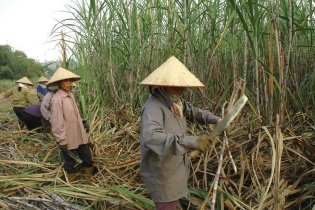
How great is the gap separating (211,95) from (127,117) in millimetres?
922

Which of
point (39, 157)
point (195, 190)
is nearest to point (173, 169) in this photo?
point (195, 190)

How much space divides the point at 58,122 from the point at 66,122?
8cm

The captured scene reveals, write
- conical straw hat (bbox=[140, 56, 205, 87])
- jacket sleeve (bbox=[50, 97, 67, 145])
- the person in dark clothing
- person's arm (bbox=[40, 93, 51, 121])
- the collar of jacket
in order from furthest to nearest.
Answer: the person in dark clothing, person's arm (bbox=[40, 93, 51, 121]), jacket sleeve (bbox=[50, 97, 67, 145]), the collar of jacket, conical straw hat (bbox=[140, 56, 205, 87])

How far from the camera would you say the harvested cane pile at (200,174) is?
5.46 feet

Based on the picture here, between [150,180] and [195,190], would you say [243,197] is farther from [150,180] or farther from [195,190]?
[150,180]

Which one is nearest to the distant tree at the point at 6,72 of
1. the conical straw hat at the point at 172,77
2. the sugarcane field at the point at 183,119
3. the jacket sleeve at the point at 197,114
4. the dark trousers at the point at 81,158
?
the sugarcane field at the point at 183,119

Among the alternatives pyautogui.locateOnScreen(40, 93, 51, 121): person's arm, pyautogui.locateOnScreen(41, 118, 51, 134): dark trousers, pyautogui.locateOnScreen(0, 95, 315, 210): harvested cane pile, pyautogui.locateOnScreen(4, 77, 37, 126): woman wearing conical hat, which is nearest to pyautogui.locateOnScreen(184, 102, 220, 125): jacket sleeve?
pyautogui.locateOnScreen(0, 95, 315, 210): harvested cane pile

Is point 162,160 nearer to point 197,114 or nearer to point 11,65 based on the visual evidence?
point 197,114

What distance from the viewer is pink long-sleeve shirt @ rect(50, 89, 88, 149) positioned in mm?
2535

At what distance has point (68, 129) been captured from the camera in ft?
8.52

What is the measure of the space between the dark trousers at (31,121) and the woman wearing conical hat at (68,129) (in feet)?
4.81

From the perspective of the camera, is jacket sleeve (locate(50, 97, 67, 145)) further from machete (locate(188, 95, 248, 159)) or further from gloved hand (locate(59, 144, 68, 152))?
machete (locate(188, 95, 248, 159))

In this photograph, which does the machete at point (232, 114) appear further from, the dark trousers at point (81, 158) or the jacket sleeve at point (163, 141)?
the dark trousers at point (81, 158)

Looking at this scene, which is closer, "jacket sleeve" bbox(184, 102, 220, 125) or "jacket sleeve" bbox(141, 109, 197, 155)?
"jacket sleeve" bbox(141, 109, 197, 155)
